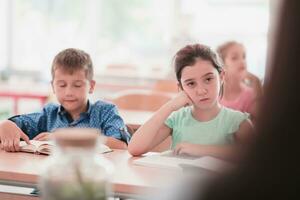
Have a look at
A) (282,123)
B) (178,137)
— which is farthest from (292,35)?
(178,137)

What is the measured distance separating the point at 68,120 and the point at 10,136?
1.17 feet

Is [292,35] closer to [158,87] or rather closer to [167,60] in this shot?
[158,87]

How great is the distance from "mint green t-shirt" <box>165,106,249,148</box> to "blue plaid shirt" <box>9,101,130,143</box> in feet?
0.92

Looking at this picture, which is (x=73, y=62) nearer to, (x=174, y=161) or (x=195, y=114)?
(x=195, y=114)

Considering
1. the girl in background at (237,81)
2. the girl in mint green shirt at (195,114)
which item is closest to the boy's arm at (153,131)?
the girl in mint green shirt at (195,114)

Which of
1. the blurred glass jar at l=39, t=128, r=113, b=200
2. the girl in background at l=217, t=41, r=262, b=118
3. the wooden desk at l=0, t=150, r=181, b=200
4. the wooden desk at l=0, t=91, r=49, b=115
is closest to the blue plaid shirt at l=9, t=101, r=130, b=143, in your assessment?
the wooden desk at l=0, t=150, r=181, b=200

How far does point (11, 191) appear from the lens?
2316mm

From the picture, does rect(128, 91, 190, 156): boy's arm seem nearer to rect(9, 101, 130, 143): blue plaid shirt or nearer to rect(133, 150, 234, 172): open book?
rect(133, 150, 234, 172): open book

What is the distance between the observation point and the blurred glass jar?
0.98 m

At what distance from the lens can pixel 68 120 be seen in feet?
8.28

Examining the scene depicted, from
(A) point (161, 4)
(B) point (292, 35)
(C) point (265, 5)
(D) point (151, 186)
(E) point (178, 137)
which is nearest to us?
(B) point (292, 35)

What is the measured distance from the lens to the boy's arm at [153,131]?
2131mm

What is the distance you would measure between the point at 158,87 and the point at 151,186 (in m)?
3.28

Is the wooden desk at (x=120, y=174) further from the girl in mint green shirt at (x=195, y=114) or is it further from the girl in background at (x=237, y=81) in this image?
the girl in background at (x=237, y=81)
